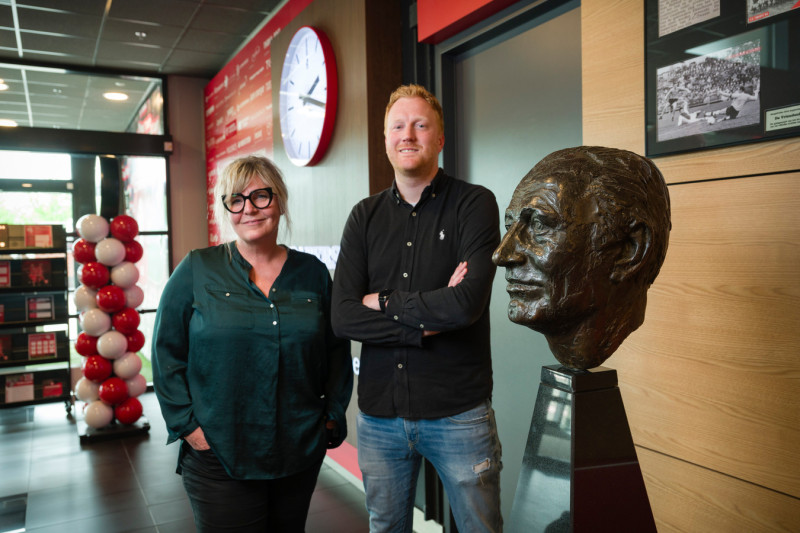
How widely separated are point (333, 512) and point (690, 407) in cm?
217

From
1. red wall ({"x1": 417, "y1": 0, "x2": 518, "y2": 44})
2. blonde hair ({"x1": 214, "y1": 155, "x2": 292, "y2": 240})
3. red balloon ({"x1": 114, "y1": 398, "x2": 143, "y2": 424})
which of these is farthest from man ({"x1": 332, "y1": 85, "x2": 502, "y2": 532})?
red balloon ({"x1": 114, "y1": 398, "x2": 143, "y2": 424})

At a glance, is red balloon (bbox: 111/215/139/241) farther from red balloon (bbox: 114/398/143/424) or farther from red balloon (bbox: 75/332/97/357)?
red balloon (bbox: 114/398/143/424)

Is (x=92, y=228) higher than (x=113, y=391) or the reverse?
higher

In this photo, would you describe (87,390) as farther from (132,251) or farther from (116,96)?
(116,96)

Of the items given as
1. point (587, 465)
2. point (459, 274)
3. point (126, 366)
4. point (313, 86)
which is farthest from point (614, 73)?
point (126, 366)

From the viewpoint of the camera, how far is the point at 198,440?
1576 mm

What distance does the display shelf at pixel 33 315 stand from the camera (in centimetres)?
514

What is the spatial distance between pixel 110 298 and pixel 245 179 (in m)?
3.36

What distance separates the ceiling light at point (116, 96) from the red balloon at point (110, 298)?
9.74ft

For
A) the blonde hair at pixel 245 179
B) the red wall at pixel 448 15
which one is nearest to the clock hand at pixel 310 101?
the red wall at pixel 448 15

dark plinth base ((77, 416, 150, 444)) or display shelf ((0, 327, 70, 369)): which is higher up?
display shelf ((0, 327, 70, 369))

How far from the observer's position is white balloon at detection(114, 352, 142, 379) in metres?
4.54

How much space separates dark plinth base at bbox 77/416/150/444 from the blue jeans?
3.63m

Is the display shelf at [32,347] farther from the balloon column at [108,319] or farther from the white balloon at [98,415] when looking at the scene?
the white balloon at [98,415]
